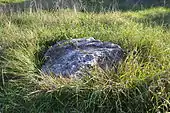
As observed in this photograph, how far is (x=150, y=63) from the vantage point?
→ 447 centimetres

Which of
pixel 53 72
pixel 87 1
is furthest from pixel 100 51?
pixel 87 1

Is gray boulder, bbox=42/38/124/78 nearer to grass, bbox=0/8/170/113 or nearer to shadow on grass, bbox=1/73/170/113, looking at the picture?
grass, bbox=0/8/170/113

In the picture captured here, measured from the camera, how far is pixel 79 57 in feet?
15.7

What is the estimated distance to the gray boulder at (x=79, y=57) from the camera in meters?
4.57

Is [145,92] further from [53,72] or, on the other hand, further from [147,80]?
[53,72]

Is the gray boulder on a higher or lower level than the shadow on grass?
higher

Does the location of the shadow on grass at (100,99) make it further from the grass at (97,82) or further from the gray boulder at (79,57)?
the gray boulder at (79,57)

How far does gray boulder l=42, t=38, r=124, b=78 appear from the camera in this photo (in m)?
4.57

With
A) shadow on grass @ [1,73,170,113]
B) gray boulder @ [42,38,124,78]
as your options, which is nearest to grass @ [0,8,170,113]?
shadow on grass @ [1,73,170,113]

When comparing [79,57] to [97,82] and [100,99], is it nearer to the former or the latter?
[97,82]

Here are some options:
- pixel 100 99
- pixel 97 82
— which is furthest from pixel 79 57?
pixel 100 99

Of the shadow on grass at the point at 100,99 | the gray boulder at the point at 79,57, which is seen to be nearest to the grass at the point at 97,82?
the shadow on grass at the point at 100,99

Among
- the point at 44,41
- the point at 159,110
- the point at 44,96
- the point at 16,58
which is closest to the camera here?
the point at 159,110

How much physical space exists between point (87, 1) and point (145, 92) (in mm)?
8044
